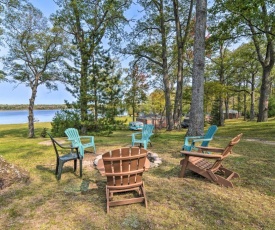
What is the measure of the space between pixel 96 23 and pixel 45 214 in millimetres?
12990

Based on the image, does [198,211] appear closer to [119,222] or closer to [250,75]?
[119,222]

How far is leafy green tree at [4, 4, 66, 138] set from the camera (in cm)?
1588

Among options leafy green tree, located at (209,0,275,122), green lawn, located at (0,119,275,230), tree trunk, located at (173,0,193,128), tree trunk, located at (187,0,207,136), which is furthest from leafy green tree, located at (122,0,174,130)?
green lawn, located at (0,119,275,230)

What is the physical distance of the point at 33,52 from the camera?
16.8 m

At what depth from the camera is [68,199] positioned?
10.0 feet

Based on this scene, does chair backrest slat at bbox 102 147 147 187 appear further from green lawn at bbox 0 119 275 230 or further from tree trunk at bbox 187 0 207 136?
tree trunk at bbox 187 0 207 136

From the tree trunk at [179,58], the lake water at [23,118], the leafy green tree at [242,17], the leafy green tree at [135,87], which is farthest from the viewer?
the lake water at [23,118]

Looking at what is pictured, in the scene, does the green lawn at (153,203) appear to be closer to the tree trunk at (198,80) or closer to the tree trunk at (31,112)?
the tree trunk at (198,80)

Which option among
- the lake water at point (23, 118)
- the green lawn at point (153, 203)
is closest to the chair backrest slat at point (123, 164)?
the green lawn at point (153, 203)

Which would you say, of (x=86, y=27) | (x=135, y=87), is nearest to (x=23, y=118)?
(x=135, y=87)

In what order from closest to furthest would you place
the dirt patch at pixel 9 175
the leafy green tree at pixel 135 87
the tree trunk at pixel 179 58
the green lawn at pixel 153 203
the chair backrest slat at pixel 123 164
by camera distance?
the green lawn at pixel 153 203
the chair backrest slat at pixel 123 164
the dirt patch at pixel 9 175
the tree trunk at pixel 179 58
the leafy green tree at pixel 135 87

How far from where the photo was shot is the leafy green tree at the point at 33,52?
15.9 m

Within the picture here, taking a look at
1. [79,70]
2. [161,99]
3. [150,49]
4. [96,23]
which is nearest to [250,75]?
[161,99]

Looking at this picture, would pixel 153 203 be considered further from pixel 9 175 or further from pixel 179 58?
pixel 179 58
